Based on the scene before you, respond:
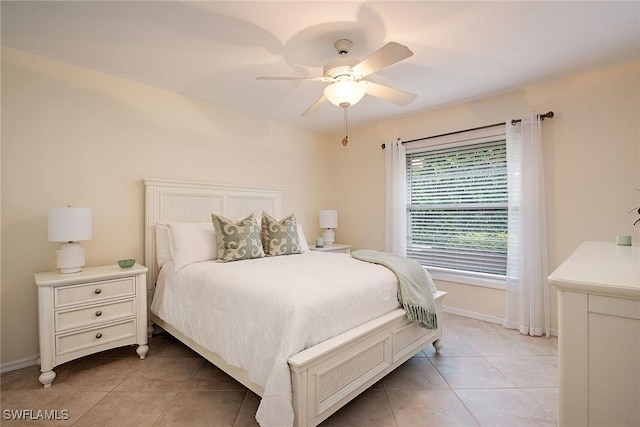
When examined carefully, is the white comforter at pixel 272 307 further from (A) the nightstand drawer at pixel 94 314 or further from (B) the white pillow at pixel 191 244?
(A) the nightstand drawer at pixel 94 314

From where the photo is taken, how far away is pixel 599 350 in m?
Result: 0.87

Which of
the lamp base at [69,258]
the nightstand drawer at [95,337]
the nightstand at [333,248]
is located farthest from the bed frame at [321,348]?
the nightstand at [333,248]

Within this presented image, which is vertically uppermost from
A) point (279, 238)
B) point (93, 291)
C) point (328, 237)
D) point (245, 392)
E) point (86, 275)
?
point (279, 238)

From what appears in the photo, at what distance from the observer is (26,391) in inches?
79.3

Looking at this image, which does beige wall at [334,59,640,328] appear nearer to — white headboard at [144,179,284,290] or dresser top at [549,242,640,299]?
dresser top at [549,242,640,299]

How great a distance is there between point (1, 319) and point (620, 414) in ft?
11.8

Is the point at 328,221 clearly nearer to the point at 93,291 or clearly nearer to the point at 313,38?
the point at 313,38

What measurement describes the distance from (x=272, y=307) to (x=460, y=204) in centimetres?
285

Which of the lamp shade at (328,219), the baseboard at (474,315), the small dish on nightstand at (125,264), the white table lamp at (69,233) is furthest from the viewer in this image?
the lamp shade at (328,219)

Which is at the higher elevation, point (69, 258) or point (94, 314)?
point (69, 258)

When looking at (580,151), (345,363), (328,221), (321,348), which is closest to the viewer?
(321,348)

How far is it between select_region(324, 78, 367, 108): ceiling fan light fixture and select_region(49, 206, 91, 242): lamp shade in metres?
2.07

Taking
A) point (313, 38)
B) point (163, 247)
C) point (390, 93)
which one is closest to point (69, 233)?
point (163, 247)

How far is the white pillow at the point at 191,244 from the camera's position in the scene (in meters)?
2.60
